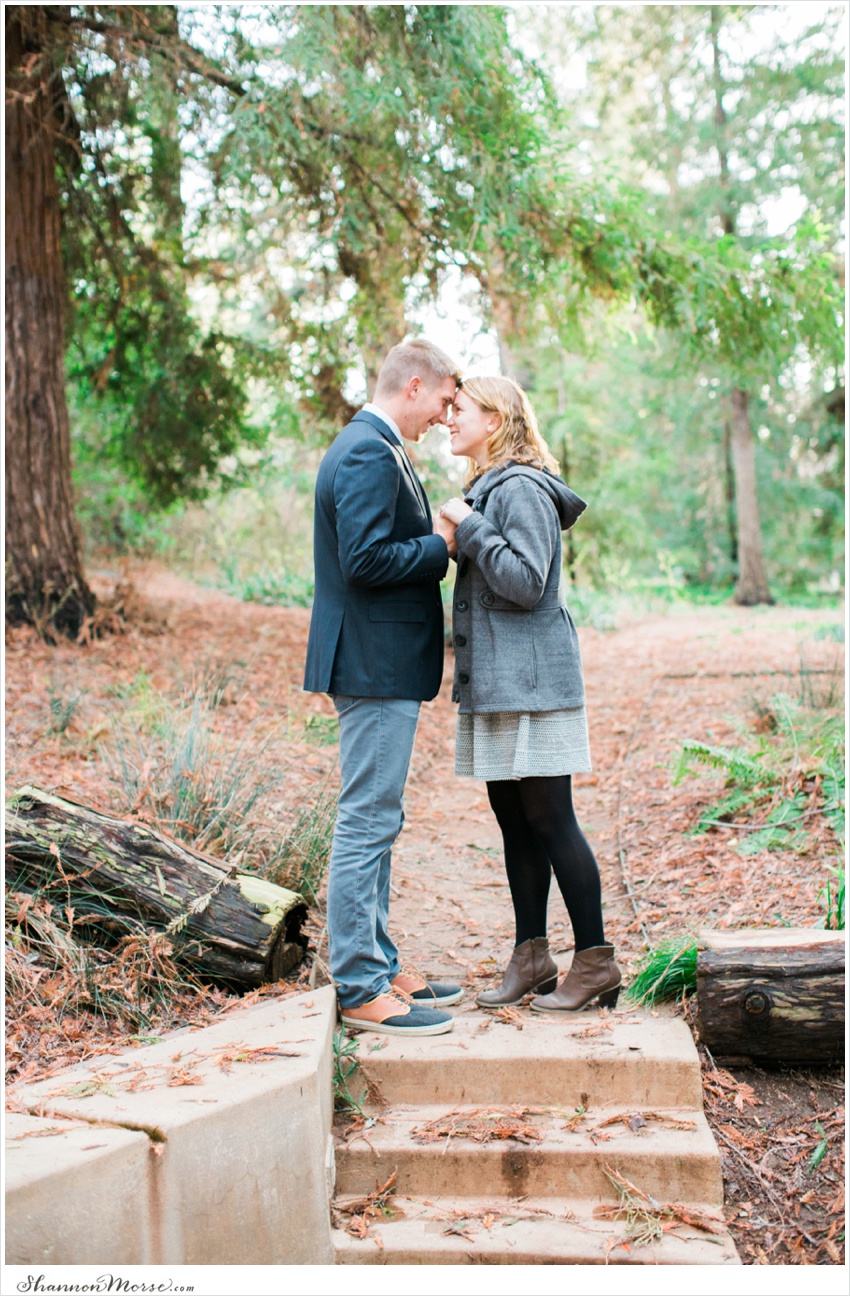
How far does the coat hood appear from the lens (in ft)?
10.8

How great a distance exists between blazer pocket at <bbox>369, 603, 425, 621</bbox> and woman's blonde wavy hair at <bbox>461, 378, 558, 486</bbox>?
0.57 metres

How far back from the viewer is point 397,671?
3227 millimetres

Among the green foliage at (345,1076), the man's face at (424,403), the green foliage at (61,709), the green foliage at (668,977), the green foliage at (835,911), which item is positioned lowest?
the green foliage at (345,1076)

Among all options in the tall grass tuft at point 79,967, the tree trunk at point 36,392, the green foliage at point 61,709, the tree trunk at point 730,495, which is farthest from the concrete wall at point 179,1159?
the tree trunk at point 730,495

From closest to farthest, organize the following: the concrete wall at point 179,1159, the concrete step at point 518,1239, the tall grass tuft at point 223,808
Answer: the concrete wall at point 179,1159, the concrete step at point 518,1239, the tall grass tuft at point 223,808

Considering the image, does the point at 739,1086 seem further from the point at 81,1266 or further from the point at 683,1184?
the point at 81,1266

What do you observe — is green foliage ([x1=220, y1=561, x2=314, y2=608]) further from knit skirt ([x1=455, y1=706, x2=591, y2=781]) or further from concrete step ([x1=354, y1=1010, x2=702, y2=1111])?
concrete step ([x1=354, y1=1010, x2=702, y2=1111])

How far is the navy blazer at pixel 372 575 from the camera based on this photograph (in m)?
3.10

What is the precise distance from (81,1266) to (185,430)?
9.06 m

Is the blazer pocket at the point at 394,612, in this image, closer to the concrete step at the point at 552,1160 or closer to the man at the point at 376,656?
the man at the point at 376,656

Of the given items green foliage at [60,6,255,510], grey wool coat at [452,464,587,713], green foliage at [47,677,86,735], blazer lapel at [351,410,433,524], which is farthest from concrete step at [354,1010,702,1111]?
green foliage at [60,6,255,510]

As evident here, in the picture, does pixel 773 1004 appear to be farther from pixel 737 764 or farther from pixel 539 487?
pixel 737 764

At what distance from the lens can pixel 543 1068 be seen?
3.03 meters

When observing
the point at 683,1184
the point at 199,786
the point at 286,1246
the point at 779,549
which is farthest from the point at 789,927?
the point at 779,549
